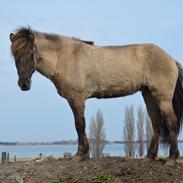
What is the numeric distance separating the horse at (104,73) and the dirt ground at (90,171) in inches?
14.0

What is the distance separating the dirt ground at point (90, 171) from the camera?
23.1 ft

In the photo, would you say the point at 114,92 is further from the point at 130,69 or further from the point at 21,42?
the point at 21,42

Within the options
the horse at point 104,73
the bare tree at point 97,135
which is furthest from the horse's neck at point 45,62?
the bare tree at point 97,135

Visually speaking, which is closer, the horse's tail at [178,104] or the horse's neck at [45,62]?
the horse's neck at [45,62]

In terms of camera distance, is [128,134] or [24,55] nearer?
[24,55]

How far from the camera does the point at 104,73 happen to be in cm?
801

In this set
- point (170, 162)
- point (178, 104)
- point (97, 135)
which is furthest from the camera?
point (97, 135)

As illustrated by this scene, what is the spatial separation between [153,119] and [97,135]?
29798mm

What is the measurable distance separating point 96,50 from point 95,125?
99.8 feet

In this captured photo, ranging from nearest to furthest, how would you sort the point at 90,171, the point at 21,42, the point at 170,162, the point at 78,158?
the point at 90,171 < the point at 21,42 < the point at 78,158 < the point at 170,162

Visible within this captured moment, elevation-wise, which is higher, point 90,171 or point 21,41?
point 21,41

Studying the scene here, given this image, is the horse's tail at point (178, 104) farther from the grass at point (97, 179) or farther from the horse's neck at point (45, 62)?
the horse's neck at point (45, 62)

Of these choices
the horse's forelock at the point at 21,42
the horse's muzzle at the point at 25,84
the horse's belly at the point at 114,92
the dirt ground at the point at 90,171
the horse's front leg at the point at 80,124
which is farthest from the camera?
the horse's belly at the point at 114,92

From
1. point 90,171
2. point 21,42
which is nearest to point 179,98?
point 90,171
